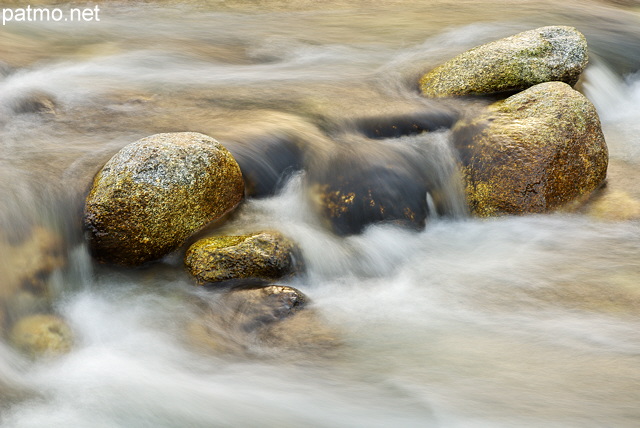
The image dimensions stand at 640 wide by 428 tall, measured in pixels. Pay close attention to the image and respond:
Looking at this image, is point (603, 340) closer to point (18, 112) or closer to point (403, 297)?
point (403, 297)

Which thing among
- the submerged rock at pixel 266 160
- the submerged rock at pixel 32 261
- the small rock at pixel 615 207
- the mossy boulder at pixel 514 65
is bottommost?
the submerged rock at pixel 32 261

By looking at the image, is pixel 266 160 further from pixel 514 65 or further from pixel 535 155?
pixel 514 65

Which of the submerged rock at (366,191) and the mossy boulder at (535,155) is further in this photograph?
the mossy boulder at (535,155)

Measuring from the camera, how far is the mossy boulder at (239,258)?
14.7ft

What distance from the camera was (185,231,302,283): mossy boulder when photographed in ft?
14.7

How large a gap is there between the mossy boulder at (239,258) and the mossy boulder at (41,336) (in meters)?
0.92

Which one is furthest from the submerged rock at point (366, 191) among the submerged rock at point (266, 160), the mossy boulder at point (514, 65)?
the mossy boulder at point (514, 65)

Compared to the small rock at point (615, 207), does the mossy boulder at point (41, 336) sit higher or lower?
lower

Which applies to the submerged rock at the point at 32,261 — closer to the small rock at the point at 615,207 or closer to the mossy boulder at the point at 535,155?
the mossy boulder at the point at 535,155

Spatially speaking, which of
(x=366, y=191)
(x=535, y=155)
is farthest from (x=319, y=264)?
(x=535, y=155)

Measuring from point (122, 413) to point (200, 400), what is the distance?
0.41 meters

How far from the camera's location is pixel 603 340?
3973mm

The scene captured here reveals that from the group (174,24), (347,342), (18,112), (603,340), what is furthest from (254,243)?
(174,24)

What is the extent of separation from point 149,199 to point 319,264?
1293 millimetres
